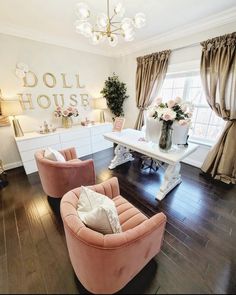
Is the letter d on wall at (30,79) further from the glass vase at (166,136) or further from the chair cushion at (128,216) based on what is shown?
the chair cushion at (128,216)

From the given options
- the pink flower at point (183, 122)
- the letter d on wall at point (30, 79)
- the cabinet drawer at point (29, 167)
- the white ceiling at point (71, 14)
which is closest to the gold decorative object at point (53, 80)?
the letter d on wall at point (30, 79)

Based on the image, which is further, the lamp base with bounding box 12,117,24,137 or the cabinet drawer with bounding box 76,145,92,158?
the cabinet drawer with bounding box 76,145,92,158

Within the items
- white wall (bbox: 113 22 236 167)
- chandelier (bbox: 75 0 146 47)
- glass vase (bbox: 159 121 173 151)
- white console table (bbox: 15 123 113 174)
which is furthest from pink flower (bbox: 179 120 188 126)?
white console table (bbox: 15 123 113 174)

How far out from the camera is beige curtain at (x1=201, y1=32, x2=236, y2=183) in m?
2.24

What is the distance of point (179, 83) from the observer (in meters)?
3.13

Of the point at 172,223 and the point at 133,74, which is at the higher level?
the point at 133,74

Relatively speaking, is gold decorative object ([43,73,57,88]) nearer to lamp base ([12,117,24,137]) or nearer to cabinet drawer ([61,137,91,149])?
lamp base ([12,117,24,137])

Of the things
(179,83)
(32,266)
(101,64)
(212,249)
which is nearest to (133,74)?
(101,64)

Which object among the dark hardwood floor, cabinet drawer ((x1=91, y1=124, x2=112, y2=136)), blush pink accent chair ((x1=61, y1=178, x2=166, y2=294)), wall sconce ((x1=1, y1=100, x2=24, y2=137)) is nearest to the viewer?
blush pink accent chair ((x1=61, y1=178, x2=166, y2=294))

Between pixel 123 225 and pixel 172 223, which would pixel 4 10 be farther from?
pixel 172 223

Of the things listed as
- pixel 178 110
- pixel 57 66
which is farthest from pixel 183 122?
pixel 57 66

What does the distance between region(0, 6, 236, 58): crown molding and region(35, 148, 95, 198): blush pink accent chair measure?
241cm

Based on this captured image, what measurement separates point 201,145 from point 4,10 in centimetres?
402

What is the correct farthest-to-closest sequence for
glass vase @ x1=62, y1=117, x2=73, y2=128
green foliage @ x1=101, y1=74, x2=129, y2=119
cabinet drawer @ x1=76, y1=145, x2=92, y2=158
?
green foliage @ x1=101, y1=74, x2=129, y2=119 < cabinet drawer @ x1=76, y1=145, x2=92, y2=158 < glass vase @ x1=62, y1=117, x2=73, y2=128
